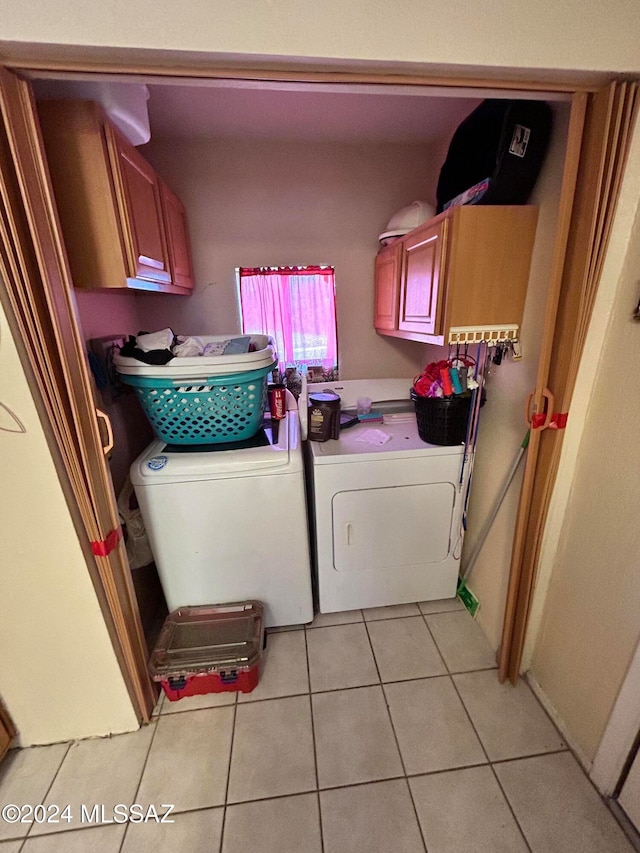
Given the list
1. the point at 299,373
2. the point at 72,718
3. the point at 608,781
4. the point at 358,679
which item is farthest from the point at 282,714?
the point at 299,373

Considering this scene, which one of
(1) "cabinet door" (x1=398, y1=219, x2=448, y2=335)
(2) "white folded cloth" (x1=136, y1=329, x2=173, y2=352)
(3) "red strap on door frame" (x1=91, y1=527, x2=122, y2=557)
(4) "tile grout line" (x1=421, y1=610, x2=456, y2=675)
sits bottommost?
(4) "tile grout line" (x1=421, y1=610, x2=456, y2=675)

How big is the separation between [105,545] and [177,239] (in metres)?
1.54

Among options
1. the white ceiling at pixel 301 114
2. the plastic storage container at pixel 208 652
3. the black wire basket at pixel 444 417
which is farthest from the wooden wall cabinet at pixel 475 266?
the plastic storage container at pixel 208 652

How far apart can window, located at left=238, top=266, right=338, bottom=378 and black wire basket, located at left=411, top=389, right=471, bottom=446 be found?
3.04ft

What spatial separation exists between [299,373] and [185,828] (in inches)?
79.6

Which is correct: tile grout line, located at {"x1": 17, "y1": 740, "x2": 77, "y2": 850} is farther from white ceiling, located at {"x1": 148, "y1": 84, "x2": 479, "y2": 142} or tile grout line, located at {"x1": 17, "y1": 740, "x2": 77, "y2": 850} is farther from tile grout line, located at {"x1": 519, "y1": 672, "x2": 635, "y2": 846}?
white ceiling, located at {"x1": 148, "y1": 84, "x2": 479, "y2": 142}

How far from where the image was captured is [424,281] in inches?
58.3

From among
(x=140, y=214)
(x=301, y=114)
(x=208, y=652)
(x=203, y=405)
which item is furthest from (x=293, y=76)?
(x=208, y=652)

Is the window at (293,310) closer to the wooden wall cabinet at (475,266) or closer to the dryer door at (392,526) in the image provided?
the wooden wall cabinet at (475,266)

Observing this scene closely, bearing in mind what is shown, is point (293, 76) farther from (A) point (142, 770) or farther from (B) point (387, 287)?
(A) point (142, 770)

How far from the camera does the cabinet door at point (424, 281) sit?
1328 mm

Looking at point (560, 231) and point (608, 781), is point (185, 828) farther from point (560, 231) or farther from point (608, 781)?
point (560, 231)

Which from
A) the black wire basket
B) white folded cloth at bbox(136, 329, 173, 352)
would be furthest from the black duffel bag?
white folded cloth at bbox(136, 329, 173, 352)

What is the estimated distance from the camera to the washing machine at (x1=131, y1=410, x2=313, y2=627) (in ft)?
4.49
